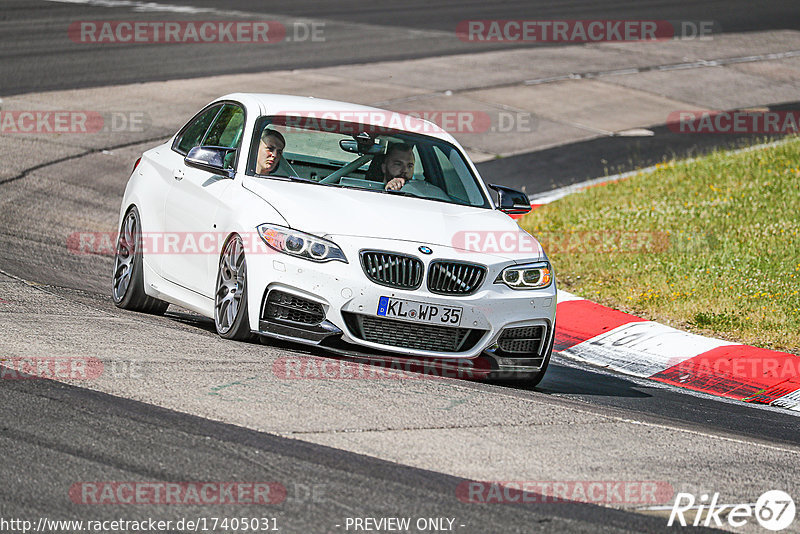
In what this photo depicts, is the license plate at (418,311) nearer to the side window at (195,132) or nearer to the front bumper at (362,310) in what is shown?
the front bumper at (362,310)

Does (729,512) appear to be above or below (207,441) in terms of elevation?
below

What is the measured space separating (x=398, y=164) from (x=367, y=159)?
22 centimetres

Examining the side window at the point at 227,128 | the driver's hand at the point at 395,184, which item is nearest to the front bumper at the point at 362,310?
the driver's hand at the point at 395,184

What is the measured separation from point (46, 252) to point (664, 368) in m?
5.51

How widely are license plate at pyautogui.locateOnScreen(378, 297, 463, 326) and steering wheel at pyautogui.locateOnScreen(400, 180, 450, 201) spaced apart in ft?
4.48

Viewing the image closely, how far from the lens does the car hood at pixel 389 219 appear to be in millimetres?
7457

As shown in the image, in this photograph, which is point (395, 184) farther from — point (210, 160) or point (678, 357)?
point (678, 357)

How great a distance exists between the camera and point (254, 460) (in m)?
5.25

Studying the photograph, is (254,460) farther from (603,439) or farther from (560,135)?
(560,135)

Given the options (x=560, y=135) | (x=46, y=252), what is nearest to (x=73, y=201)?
(x=46, y=252)

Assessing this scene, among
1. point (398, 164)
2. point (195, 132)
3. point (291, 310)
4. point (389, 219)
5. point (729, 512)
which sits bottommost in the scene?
point (729, 512)

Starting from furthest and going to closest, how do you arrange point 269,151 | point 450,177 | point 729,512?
point 450,177
point 269,151
point 729,512

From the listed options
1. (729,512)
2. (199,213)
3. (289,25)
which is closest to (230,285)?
(199,213)

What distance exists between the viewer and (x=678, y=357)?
9.61 m
